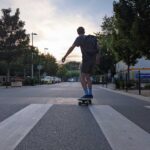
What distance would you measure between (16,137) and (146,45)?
1711 cm

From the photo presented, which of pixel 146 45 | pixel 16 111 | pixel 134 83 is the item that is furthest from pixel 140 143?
pixel 134 83

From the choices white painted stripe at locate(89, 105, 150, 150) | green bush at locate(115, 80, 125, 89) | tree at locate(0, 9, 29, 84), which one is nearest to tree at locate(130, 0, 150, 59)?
green bush at locate(115, 80, 125, 89)

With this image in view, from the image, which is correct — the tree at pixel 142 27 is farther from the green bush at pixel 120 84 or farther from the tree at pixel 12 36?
the tree at pixel 12 36

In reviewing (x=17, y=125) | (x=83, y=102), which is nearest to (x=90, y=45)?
(x=83, y=102)

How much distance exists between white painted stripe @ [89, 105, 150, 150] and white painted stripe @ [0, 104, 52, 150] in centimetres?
123

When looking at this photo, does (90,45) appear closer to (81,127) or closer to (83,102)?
(83,102)

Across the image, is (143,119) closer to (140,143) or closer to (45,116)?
(45,116)

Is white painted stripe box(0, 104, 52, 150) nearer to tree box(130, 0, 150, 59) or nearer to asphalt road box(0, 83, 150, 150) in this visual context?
asphalt road box(0, 83, 150, 150)

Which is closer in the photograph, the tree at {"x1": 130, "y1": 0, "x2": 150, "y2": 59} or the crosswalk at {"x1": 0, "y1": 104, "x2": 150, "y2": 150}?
the crosswalk at {"x1": 0, "y1": 104, "x2": 150, "y2": 150}

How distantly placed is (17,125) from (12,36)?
178 feet

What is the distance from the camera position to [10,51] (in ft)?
199

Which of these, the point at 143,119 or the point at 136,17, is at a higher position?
the point at 136,17

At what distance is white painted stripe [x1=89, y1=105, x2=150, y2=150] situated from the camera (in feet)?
21.1

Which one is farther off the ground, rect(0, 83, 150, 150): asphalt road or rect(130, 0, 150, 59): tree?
rect(130, 0, 150, 59): tree
